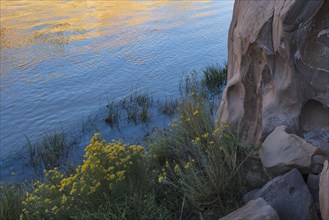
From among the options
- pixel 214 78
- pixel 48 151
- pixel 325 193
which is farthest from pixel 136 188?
pixel 214 78

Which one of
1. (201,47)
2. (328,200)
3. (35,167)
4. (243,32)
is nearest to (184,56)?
(201,47)

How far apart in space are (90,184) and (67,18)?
15.5 metres

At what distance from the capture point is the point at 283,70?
5051 mm

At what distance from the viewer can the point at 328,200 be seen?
349cm

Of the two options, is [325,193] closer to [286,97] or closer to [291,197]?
[291,197]

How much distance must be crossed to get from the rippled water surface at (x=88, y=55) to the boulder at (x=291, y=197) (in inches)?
233

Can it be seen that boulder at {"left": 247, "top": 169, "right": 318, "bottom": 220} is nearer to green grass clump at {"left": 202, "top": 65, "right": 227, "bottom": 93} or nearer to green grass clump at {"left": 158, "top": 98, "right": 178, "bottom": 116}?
green grass clump at {"left": 158, "top": 98, "right": 178, "bottom": 116}

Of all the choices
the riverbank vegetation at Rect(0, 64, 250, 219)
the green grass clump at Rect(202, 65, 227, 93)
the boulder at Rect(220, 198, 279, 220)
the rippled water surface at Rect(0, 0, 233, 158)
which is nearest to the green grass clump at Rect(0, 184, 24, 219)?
the riverbank vegetation at Rect(0, 64, 250, 219)

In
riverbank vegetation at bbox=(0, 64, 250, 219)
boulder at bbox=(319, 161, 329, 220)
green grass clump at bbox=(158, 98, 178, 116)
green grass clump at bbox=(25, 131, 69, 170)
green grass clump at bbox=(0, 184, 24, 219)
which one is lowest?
green grass clump at bbox=(158, 98, 178, 116)

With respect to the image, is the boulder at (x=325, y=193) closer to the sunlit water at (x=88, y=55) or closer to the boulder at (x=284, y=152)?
the boulder at (x=284, y=152)

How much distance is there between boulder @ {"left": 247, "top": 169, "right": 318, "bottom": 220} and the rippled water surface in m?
5.92

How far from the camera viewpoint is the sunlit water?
1052 centimetres

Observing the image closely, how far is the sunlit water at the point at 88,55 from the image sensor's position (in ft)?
34.5

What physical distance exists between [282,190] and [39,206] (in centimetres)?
248
